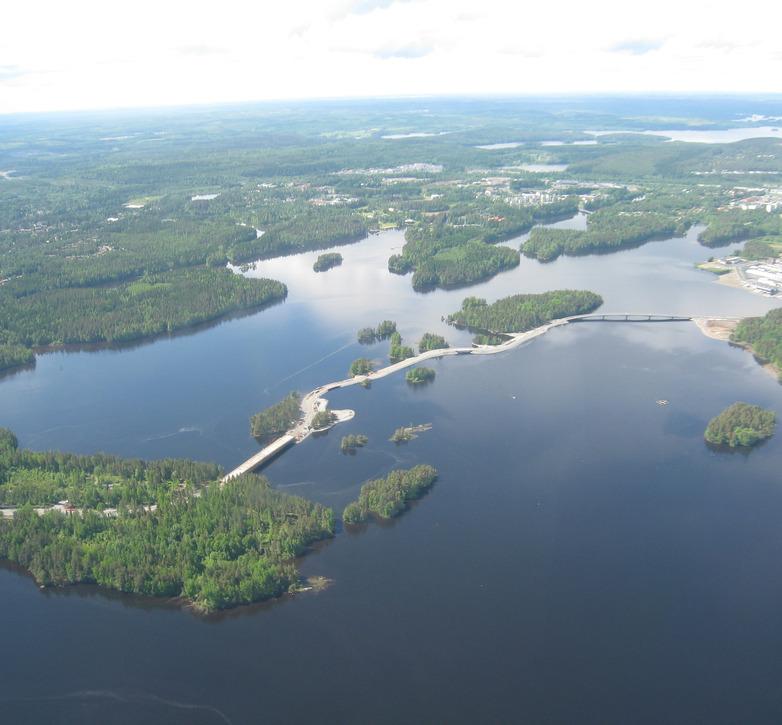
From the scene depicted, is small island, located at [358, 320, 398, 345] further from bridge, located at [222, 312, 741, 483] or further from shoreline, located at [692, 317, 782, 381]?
shoreline, located at [692, 317, 782, 381]

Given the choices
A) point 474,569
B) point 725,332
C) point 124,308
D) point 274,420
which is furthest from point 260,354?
point 725,332

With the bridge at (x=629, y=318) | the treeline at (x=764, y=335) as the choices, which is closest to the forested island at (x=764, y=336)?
the treeline at (x=764, y=335)

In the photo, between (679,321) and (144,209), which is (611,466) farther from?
(144,209)

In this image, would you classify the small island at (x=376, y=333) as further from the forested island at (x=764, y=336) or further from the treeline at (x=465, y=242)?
the forested island at (x=764, y=336)

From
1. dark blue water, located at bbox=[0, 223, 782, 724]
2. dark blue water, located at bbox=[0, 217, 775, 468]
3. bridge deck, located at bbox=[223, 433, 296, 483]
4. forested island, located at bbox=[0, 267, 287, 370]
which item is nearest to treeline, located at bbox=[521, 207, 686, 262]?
dark blue water, located at bbox=[0, 217, 775, 468]

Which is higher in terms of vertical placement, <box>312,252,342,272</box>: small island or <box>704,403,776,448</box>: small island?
<box>312,252,342,272</box>: small island

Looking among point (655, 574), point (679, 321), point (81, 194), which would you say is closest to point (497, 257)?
point (679, 321)
